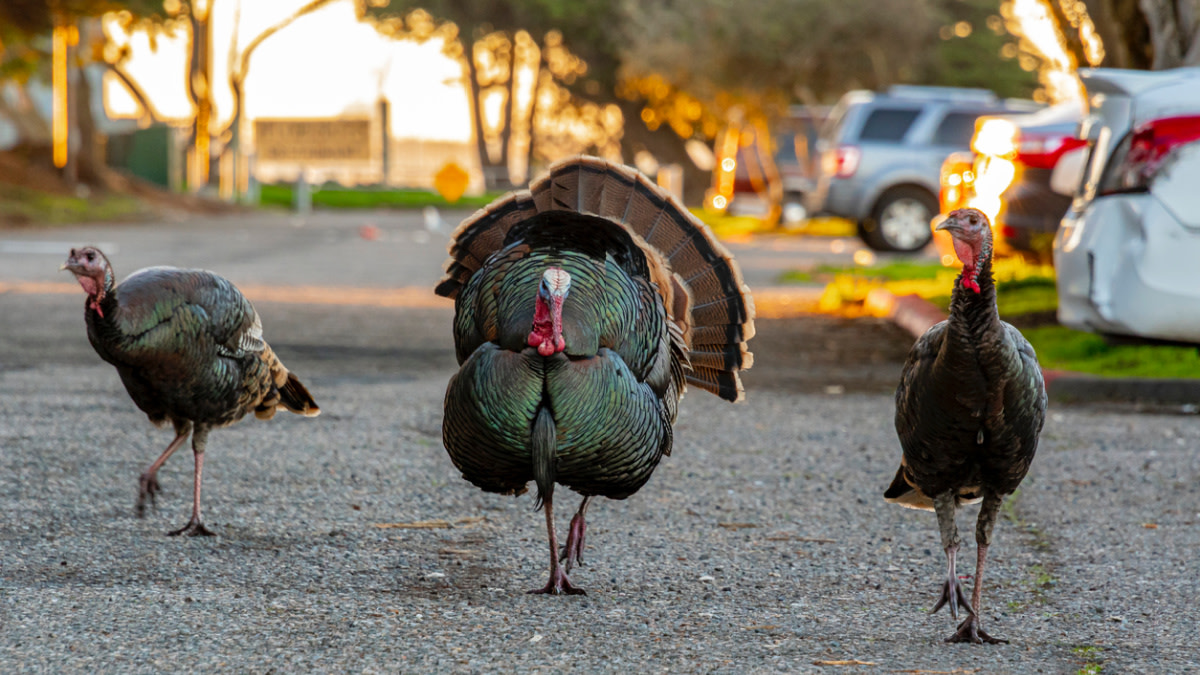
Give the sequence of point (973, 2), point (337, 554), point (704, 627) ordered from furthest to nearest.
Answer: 1. point (973, 2)
2. point (337, 554)
3. point (704, 627)

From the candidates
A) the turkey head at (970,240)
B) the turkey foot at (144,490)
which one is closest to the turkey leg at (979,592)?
the turkey head at (970,240)

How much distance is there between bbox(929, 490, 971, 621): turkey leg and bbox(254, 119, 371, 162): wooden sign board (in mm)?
37829

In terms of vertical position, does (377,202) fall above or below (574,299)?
below

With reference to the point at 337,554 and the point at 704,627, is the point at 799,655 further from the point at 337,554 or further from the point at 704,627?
the point at 337,554

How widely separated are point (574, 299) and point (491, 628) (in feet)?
3.23

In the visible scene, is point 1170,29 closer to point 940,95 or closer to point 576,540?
point 576,540

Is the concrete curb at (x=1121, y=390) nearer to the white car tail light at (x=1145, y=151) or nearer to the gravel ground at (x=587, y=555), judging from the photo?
the gravel ground at (x=587, y=555)

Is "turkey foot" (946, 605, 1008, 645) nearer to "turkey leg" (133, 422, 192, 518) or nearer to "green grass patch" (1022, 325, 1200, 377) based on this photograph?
"turkey leg" (133, 422, 192, 518)

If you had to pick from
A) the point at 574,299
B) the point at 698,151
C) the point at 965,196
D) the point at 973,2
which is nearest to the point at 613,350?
the point at 574,299

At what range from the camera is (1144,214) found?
7.01 metres

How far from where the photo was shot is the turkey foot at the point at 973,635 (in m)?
3.86

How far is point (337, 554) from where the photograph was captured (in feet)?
15.2

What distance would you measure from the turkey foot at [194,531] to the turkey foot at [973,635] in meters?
2.59

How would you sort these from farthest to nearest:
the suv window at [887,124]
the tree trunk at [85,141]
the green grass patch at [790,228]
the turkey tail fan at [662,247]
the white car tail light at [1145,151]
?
the tree trunk at [85,141] < the green grass patch at [790,228] < the suv window at [887,124] < the white car tail light at [1145,151] < the turkey tail fan at [662,247]
